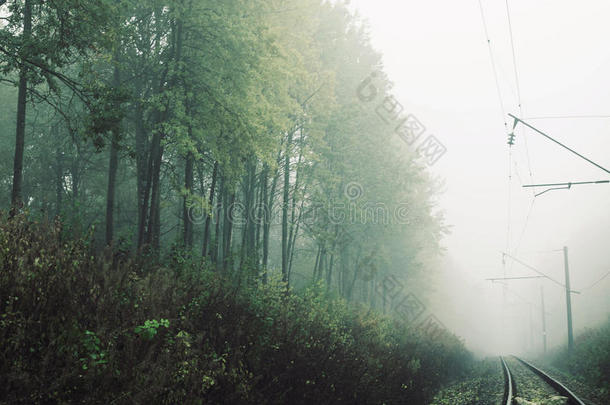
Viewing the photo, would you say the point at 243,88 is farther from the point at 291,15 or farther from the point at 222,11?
the point at 291,15

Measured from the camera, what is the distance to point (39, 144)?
17.3 metres

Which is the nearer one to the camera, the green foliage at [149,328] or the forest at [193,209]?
the forest at [193,209]

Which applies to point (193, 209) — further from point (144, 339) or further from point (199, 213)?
point (144, 339)

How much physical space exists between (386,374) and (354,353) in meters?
1.38

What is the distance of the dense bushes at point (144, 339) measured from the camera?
341cm

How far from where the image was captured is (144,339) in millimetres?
4273

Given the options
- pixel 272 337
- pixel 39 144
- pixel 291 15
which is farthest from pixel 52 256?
pixel 39 144

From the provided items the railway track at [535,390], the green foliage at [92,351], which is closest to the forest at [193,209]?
the green foliage at [92,351]

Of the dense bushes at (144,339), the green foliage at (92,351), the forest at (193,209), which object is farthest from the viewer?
the forest at (193,209)

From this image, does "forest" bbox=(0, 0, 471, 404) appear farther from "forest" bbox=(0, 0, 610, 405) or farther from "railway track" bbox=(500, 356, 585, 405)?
"railway track" bbox=(500, 356, 585, 405)

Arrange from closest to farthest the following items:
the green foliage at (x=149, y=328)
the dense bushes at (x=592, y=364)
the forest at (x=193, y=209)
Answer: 1. the forest at (x=193, y=209)
2. the green foliage at (x=149, y=328)
3. the dense bushes at (x=592, y=364)

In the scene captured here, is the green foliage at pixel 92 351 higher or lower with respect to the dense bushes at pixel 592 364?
higher

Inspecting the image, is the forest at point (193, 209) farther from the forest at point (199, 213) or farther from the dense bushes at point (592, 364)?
the dense bushes at point (592, 364)

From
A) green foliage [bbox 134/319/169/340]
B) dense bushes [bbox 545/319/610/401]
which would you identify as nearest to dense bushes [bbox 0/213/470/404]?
green foliage [bbox 134/319/169/340]
